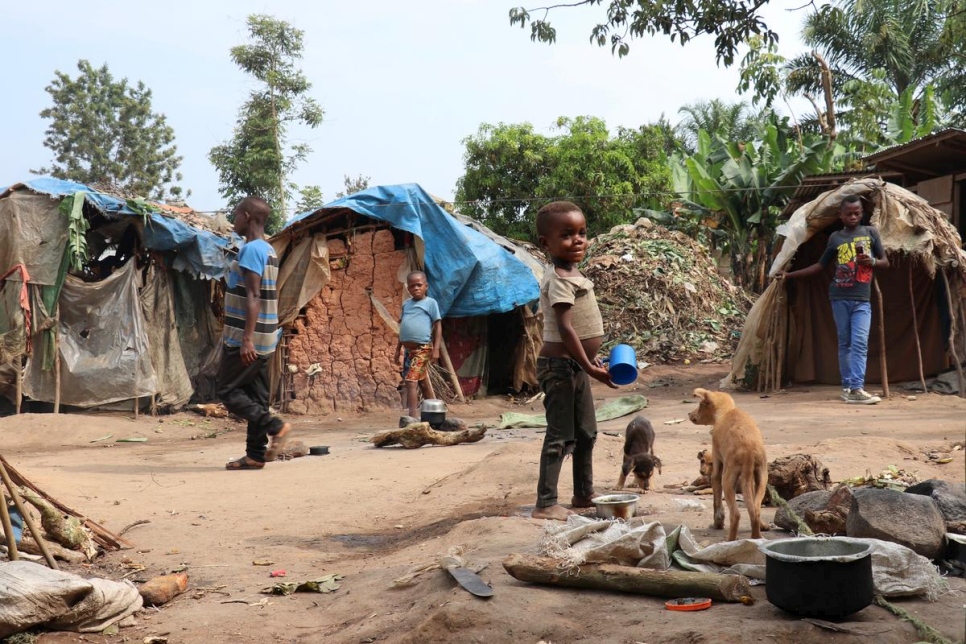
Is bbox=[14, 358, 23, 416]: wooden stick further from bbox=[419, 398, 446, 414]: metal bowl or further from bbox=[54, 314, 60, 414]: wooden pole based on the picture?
bbox=[419, 398, 446, 414]: metal bowl

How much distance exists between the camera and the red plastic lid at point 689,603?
Result: 120 inches

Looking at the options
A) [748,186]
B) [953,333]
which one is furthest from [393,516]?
[748,186]

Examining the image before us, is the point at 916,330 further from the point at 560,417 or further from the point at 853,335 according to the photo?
the point at 560,417

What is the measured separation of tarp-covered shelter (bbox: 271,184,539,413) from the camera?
39.4 feet

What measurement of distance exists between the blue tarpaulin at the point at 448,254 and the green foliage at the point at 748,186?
6481mm

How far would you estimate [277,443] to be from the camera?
24.6 ft

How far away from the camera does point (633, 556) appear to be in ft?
11.4

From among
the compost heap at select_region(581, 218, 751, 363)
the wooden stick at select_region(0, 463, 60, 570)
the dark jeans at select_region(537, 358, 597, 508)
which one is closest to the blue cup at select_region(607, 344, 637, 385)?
the dark jeans at select_region(537, 358, 597, 508)

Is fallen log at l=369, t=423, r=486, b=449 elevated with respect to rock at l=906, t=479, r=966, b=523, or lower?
lower

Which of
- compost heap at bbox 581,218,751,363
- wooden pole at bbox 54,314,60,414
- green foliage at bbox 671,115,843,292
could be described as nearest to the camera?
wooden pole at bbox 54,314,60,414

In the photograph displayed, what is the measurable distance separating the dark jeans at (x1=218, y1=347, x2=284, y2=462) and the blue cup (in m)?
3.73

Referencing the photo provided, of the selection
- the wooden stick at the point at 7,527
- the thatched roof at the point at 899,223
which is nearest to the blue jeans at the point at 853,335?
the thatched roof at the point at 899,223

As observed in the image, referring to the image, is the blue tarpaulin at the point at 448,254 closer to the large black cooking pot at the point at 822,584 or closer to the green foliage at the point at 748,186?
the green foliage at the point at 748,186

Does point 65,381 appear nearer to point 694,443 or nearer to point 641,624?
point 694,443
